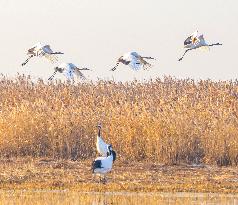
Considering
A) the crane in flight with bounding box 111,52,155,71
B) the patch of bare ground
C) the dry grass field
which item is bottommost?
the patch of bare ground

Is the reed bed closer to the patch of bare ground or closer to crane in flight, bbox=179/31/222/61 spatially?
the patch of bare ground

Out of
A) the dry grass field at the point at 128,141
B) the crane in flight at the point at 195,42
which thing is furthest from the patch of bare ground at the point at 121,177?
Answer: the crane in flight at the point at 195,42

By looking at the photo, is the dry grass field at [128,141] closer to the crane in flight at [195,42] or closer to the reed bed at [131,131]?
the reed bed at [131,131]

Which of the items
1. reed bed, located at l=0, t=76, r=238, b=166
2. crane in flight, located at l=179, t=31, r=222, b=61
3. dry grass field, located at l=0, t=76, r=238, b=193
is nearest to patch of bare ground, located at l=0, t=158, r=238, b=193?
dry grass field, located at l=0, t=76, r=238, b=193

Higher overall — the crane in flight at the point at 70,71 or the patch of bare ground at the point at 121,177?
the crane in flight at the point at 70,71

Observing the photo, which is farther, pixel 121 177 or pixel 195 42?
pixel 195 42

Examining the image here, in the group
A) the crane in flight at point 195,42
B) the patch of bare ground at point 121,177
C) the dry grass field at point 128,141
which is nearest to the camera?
the patch of bare ground at point 121,177

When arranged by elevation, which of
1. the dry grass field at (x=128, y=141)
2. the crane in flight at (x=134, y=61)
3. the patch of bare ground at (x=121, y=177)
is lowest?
the patch of bare ground at (x=121, y=177)

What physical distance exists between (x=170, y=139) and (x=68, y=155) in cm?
226

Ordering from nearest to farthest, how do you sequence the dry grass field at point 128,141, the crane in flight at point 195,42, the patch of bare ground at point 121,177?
the patch of bare ground at point 121,177 → the dry grass field at point 128,141 → the crane in flight at point 195,42

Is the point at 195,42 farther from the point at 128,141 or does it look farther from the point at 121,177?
the point at 121,177

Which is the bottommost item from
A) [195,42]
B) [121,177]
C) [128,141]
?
[121,177]

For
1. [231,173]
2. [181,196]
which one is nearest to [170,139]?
[231,173]

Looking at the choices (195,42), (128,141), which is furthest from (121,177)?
(195,42)
